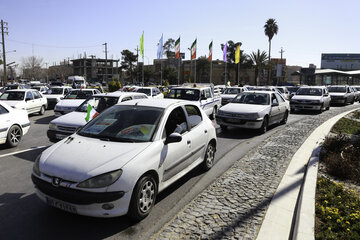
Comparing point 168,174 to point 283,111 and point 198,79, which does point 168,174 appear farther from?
point 198,79

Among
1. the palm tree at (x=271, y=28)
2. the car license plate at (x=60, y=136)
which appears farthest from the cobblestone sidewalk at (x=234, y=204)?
the palm tree at (x=271, y=28)

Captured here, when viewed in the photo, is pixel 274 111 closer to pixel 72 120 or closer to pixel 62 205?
pixel 72 120

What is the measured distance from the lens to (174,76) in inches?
2881

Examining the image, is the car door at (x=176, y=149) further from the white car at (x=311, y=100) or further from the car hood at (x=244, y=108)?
the white car at (x=311, y=100)

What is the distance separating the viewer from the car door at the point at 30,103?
590 inches

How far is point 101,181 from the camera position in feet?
11.7

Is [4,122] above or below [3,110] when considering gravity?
below

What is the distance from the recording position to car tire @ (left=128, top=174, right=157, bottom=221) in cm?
379

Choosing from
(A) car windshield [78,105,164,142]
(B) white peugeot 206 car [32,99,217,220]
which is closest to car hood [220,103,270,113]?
(B) white peugeot 206 car [32,99,217,220]

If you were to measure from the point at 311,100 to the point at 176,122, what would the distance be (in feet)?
49.7

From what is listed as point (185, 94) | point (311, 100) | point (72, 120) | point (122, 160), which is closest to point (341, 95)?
point (311, 100)

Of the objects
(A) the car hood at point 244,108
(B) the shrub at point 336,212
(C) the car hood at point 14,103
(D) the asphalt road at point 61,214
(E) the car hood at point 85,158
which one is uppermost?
(A) the car hood at point 244,108

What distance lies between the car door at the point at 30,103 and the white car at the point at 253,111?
1002cm

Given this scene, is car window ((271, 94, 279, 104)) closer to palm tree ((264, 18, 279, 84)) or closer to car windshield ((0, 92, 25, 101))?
car windshield ((0, 92, 25, 101))
